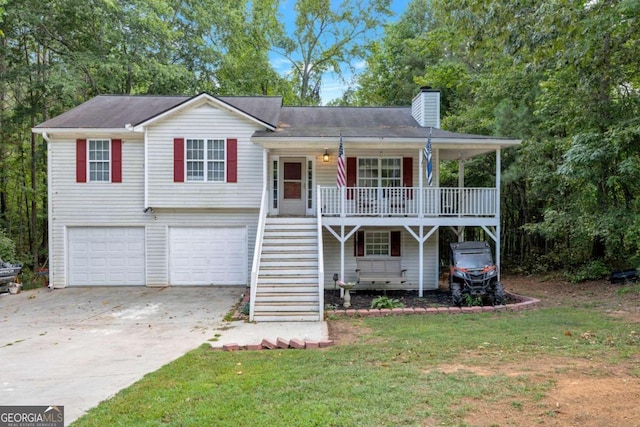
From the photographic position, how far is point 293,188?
1336 cm

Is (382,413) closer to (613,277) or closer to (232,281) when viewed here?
(232,281)

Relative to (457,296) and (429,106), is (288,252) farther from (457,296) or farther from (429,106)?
(429,106)

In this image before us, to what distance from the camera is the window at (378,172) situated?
509 inches

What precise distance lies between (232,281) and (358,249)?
4206 mm

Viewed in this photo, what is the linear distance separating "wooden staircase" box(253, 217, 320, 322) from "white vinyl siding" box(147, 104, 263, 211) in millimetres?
1892

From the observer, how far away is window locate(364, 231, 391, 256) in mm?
12969

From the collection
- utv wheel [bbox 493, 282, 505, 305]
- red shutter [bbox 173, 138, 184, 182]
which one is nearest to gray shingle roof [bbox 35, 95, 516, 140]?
red shutter [bbox 173, 138, 184, 182]

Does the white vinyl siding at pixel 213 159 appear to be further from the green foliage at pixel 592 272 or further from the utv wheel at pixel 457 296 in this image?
the green foliage at pixel 592 272

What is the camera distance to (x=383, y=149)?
1259cm

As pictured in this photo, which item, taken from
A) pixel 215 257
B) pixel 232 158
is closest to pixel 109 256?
pixel 215 257

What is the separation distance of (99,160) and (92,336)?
7323 mm

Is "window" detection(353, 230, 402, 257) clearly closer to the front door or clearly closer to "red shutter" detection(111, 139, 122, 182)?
the front door

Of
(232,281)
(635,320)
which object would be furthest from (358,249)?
(635,320)

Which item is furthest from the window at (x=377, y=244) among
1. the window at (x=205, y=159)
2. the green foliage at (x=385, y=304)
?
the window at (x=205, y=159)
